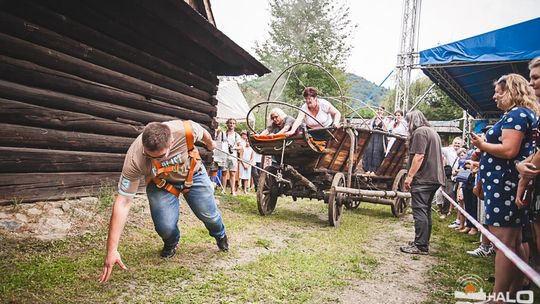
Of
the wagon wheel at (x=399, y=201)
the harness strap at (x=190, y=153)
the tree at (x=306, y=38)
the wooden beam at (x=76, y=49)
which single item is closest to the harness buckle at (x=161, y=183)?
the harness strap at (x=190, y=153)

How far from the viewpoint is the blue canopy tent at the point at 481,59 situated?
8.08m

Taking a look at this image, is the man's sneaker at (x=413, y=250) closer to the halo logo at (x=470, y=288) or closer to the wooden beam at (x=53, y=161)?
the halo logo at (x=470, y=288)

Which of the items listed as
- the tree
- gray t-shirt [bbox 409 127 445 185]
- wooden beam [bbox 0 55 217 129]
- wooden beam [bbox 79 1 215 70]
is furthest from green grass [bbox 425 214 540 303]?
the tree

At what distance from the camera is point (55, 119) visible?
4562 mm

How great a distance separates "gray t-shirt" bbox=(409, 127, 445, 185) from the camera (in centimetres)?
463

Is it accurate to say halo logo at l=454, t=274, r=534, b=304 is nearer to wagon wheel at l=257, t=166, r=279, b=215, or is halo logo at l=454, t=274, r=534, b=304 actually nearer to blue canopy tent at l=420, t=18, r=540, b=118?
wagon wheel at l=257, t=166, r=279, b=215

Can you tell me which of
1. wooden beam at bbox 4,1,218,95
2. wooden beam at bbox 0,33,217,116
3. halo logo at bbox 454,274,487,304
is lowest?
halo logo at bbox 454,274,487,304

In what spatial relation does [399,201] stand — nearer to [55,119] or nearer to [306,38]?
[55,119]


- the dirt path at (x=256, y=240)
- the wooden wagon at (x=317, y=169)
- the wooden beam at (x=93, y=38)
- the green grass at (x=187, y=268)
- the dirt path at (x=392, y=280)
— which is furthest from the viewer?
the wooden wagon at (x=317, y=169)

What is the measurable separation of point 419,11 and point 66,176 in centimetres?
1644

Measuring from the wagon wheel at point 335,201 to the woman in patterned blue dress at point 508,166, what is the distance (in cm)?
294

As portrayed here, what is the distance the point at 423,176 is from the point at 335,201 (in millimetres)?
1615

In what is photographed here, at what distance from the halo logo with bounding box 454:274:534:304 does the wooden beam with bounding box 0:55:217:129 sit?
520 centimetres

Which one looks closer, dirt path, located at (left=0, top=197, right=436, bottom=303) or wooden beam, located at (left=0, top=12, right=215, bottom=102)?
dirt path, located at (left=0, top=197, right=436, bottom=303)
